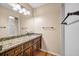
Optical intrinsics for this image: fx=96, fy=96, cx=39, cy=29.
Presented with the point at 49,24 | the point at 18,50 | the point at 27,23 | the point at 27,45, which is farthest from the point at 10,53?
the point at 49,24

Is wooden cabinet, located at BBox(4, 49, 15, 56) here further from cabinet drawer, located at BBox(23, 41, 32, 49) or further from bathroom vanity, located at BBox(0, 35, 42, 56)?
cabinet drawer, located at BBox(23, 41, 32, 49)

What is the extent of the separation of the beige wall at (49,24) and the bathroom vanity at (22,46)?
13 centimetres

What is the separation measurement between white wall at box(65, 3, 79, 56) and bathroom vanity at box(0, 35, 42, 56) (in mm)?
536

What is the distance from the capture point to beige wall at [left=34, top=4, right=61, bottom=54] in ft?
5.30

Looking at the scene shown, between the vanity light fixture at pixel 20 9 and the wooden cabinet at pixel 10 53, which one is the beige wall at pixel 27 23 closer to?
the vanity light fixture at pixel 20 9

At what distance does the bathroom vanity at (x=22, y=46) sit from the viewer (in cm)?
130

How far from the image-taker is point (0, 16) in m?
1.54

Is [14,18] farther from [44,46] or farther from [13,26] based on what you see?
[44,46]

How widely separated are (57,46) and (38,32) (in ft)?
1.34

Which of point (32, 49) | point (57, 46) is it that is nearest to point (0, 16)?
point (32, 49)

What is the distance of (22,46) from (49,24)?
590 mm

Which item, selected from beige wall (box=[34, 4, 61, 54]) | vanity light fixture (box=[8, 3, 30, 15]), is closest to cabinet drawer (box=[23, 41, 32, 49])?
beige wall (box=[34, 4, 61, 54])

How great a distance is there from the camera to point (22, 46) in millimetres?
1521

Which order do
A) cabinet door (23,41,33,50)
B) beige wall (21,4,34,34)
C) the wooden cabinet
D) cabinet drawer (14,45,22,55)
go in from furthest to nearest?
beige wall (21,4,34,34)
cabinet door (23,41,33,50)
cabinet drawer (14,45,22,55)
the wooden cabinet
